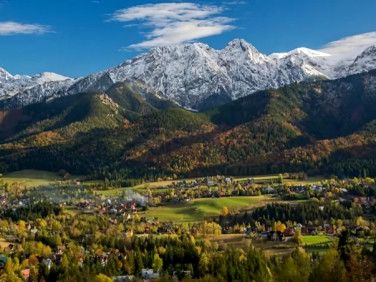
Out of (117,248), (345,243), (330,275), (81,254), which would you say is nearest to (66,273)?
(81,254)

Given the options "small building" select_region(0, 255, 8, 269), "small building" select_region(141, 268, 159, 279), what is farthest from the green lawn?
"small building" select_region(0, 255, 8, 269)

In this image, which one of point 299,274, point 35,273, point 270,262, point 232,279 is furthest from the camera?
point 35,273

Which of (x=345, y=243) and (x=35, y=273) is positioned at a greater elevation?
(x=345, y=243)

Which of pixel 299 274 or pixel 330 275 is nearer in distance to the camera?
pixel 330 275

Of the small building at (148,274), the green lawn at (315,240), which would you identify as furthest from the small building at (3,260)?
the green lawn at (315,240)

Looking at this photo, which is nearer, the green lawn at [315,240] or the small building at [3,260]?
the small building at [3,260]

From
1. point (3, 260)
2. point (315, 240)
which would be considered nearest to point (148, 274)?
point (3, 260)

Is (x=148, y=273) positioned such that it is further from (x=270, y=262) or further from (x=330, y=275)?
(x=330, y=275)

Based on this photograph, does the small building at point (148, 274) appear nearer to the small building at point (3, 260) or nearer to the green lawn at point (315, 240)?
the small building at point (3, 260)
